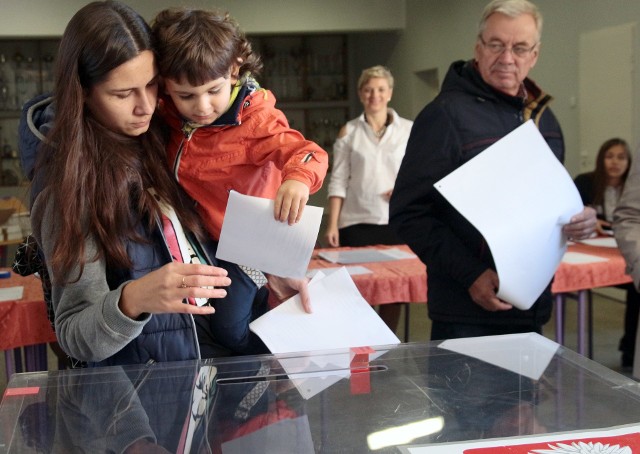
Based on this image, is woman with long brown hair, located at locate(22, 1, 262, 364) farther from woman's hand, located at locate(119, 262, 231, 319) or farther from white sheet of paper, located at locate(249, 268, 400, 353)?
white sheet of paper, located at locate(249, 268, 400, 353)

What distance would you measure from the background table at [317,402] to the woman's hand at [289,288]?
198 millimetres

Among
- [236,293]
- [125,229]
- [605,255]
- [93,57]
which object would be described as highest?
[93,57]

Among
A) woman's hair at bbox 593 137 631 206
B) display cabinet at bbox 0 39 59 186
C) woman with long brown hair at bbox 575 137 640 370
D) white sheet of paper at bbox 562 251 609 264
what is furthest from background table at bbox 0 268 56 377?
display cabinet at bbox 0 39 59 186

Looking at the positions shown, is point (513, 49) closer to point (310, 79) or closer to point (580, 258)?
point (580, 258)

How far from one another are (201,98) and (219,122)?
0.10 metres

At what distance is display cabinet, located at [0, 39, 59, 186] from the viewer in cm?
1191

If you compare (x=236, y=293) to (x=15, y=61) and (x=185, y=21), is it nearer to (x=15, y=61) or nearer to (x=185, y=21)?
(x=185, y=21)

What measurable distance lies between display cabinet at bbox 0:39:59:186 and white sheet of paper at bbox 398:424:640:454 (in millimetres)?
Answer: 11899

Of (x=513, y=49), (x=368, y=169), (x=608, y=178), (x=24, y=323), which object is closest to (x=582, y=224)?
(x=513, y=49)

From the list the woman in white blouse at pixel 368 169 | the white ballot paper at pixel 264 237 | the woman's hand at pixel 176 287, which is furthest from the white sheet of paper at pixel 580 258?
the woman's hand at pixel 176 287

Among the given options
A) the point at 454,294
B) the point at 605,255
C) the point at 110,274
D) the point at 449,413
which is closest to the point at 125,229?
the point at 110,274

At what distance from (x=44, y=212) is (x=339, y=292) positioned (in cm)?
62

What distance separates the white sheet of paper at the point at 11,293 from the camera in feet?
10.2

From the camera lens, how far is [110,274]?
57.9 inches
